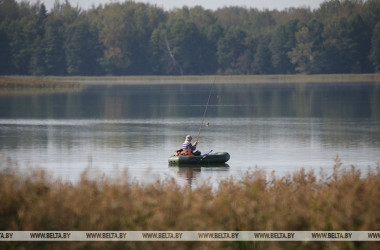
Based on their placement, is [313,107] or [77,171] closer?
[77,171]

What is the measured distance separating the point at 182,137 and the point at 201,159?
1114 centimetres

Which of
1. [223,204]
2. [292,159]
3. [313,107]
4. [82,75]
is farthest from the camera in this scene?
[82,75]

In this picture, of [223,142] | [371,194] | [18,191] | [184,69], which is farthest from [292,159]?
[184,69]

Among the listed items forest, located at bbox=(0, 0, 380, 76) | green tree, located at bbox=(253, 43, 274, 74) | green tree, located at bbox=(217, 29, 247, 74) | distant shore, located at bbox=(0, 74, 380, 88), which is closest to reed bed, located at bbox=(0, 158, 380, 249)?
distant shore, located at bbox=(0, 74, 380, 88)

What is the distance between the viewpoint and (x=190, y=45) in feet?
493

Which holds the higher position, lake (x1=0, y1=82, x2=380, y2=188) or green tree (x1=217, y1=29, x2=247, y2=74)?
green tree (x1=217, y1=29, x2=247, y2=74)

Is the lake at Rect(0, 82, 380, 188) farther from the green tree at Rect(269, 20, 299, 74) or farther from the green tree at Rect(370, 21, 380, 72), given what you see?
the green tree at Rect(269, 20, 299, 74)

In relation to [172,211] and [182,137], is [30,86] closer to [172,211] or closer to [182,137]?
[182,137]

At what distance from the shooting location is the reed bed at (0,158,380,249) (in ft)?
36.1

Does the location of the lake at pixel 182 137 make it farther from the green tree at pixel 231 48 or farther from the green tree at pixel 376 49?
the green tree at pixel 231 48

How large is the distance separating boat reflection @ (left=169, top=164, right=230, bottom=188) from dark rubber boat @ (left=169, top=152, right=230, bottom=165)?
0.17 m

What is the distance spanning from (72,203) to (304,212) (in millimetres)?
3924

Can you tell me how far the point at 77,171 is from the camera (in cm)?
2366

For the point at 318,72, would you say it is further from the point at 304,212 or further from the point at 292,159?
the point at 304,212
